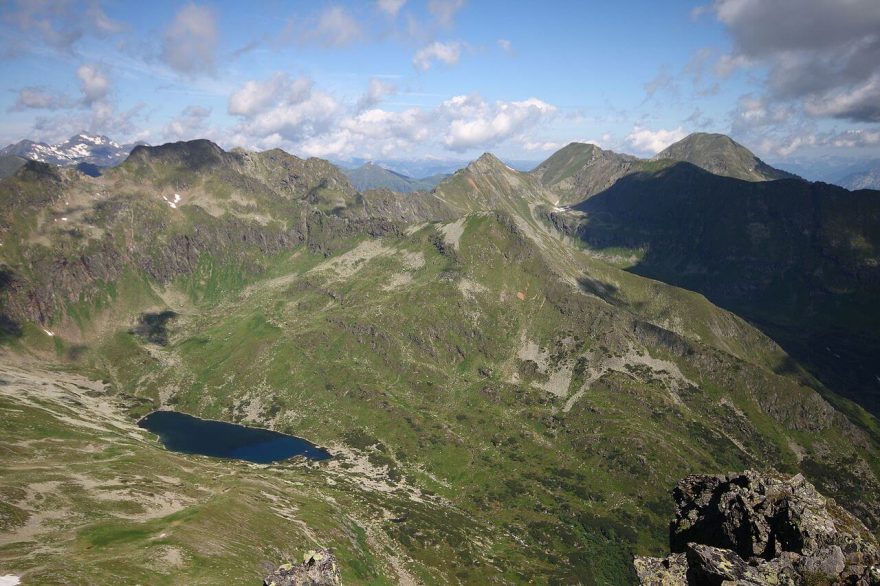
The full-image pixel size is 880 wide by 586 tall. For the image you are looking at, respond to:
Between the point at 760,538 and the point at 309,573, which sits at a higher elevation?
the point at 760,538

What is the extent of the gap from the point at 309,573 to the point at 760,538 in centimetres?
4132

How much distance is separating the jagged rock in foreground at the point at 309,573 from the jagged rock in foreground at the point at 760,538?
2638 cm

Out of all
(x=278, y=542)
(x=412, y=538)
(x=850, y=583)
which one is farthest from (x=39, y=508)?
(x=850, y=583)

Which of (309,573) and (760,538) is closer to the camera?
(309,573)

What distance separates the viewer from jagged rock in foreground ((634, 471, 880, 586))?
33.4m

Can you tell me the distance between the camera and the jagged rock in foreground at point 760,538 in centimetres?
3338

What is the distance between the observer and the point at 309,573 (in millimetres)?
42688

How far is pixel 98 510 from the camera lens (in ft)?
416

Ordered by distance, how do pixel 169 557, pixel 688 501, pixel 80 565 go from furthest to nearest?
1. pixel 169 557
2. pixel 80 565
3. pixel 688 501

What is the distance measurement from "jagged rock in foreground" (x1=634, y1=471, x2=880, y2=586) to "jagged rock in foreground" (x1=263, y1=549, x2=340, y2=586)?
2638 centimetres

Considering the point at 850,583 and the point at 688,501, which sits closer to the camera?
the point at 850,583

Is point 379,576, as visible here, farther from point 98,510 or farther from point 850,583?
point 850,583

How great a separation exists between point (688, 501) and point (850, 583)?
25718mm

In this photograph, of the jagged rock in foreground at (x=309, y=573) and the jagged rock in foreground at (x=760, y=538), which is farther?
the jagged rock in foreground at (x=309, y=573)
